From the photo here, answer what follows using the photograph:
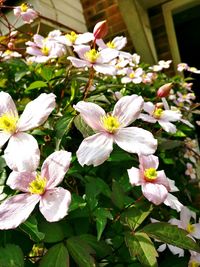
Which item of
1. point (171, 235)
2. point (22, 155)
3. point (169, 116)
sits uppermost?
point (22, 155)

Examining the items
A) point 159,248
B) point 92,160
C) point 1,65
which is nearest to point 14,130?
point 92,160

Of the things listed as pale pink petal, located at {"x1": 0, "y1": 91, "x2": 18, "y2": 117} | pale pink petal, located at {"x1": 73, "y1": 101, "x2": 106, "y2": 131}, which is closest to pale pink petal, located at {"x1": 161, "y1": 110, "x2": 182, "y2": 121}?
pale pink petal, located at {"x1": 73, "y1": 101, "x2": 106, "y2": 131}

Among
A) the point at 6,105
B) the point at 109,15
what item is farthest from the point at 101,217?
the point at 109,15

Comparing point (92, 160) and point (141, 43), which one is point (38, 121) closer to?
point (92, 160)

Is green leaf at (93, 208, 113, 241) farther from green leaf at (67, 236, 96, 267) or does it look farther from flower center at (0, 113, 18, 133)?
flower center at (0, 113, 18, 133)

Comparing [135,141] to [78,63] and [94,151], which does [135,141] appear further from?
[78,63]

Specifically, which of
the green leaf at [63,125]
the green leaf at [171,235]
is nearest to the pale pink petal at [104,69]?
the green leaf at [63,125]
